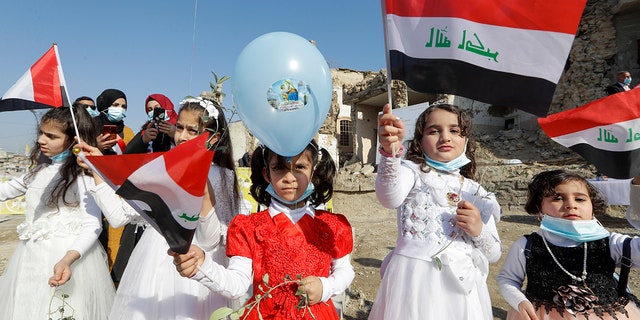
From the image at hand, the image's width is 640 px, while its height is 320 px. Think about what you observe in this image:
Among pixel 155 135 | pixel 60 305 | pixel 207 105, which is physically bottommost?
pixel 60 305

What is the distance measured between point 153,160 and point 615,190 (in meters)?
3.40

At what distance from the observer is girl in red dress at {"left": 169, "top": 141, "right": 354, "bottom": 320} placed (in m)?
1.54

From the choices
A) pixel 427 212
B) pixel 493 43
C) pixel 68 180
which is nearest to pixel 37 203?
pixel 68 180

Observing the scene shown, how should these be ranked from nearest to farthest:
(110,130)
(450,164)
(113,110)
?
(450,164)
(110,130)
(113,110)

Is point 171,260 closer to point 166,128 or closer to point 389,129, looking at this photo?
point 389,129

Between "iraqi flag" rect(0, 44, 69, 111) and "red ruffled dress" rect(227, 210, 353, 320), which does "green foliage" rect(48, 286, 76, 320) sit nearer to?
"iraqi flag" rect(0, 44, 69, 111)

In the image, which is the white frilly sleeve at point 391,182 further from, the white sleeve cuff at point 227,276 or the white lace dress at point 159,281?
the white lace dress at point 159,281

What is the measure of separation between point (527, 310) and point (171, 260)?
195 cm

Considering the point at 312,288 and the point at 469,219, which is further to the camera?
the point at 469,219

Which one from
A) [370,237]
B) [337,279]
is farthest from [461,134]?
[370,237]

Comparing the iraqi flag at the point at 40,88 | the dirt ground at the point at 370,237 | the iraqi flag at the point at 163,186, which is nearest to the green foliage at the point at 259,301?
the iraqi flag at the point at 163,186

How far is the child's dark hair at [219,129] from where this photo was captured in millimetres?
2133

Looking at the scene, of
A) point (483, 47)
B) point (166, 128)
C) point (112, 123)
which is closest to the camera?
point (483, 47)

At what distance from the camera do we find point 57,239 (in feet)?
7.32
